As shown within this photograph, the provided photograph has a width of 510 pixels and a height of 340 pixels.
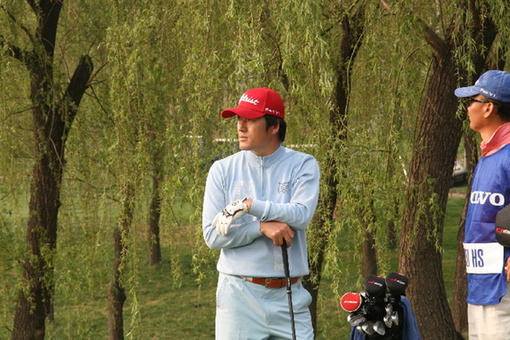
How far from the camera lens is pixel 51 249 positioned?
6570 millimetres

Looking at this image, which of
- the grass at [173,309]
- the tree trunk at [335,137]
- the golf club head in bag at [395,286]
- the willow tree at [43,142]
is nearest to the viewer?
the golf club head in bag at [395,286]

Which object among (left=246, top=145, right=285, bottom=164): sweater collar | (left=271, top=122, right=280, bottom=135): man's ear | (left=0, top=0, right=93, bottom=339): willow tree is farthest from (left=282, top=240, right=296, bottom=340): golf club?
(left=0, top=0, right=93, bottom=339): willow tree

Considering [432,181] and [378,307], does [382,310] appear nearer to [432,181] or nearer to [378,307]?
[378,307]

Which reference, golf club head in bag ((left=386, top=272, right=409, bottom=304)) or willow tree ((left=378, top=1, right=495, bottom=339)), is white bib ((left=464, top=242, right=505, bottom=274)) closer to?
golf club head in bag ((left=386, top=272, right=409, bottom=304))

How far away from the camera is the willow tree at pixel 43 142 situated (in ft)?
20.4

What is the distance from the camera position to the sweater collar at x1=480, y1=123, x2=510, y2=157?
2.55 meters

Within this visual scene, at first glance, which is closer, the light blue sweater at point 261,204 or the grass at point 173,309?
the light blue sweater at point 261,204

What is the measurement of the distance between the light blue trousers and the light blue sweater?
0.06 meters

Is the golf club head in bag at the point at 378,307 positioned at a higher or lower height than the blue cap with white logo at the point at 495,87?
lower

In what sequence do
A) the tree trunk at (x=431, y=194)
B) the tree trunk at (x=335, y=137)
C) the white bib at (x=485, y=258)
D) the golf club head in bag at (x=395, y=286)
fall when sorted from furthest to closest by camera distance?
the tree trunk at (x=431, y=194), the tree trunk at (x=335, y=137), the golf club head in bag at (x=395, y=286), the white bib at (x=485, y=258)

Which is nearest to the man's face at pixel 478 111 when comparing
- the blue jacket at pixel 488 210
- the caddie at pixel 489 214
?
the caddie at pixel 489 214

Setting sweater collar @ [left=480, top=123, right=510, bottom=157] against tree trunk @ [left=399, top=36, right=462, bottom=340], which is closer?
sweater collar @ [left=480, top=123, right=510, bottom=157]

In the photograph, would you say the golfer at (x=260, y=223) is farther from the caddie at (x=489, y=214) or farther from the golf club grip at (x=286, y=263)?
the caddie at (x=489, y=214)

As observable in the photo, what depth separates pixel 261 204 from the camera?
248 cm
